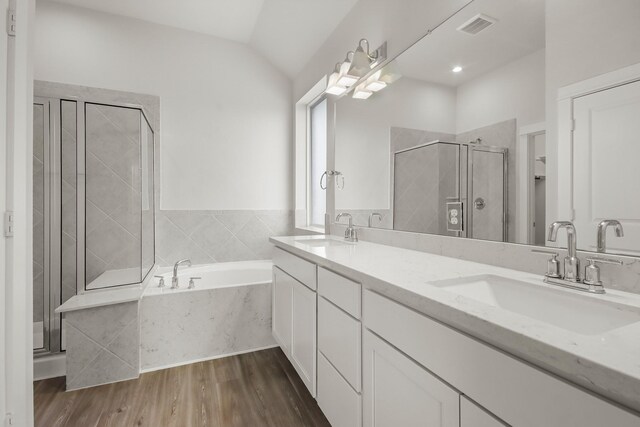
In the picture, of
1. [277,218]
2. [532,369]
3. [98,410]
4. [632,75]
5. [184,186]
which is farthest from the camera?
[277,218]

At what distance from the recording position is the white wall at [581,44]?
33.6 inches

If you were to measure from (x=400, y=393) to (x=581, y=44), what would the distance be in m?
1.20

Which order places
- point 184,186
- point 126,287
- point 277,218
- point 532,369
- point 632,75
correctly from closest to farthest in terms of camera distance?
point 532,369, point 632,75, point 126,287, point 184,186, point 277,218

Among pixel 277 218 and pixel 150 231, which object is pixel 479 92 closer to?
pixel 277 218

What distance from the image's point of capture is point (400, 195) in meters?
1.83

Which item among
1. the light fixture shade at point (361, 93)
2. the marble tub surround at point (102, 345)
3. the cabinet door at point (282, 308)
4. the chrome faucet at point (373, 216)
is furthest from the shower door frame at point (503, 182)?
the marble tub surround at point (102, 345)

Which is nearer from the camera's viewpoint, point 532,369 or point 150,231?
point 532,369

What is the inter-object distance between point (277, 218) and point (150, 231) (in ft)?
4.06

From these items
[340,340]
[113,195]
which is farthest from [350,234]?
[113,195]

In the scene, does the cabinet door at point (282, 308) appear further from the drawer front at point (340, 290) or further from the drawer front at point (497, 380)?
the drawer front at point (497, 380)

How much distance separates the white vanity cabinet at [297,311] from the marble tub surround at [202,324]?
25cm

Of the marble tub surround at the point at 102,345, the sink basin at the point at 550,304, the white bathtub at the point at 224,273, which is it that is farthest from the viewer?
the white bathtub at the point at 224,273

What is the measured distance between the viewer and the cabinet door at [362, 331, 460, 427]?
76 centimetres

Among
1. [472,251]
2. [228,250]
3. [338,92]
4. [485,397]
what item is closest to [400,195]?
[472,251]
